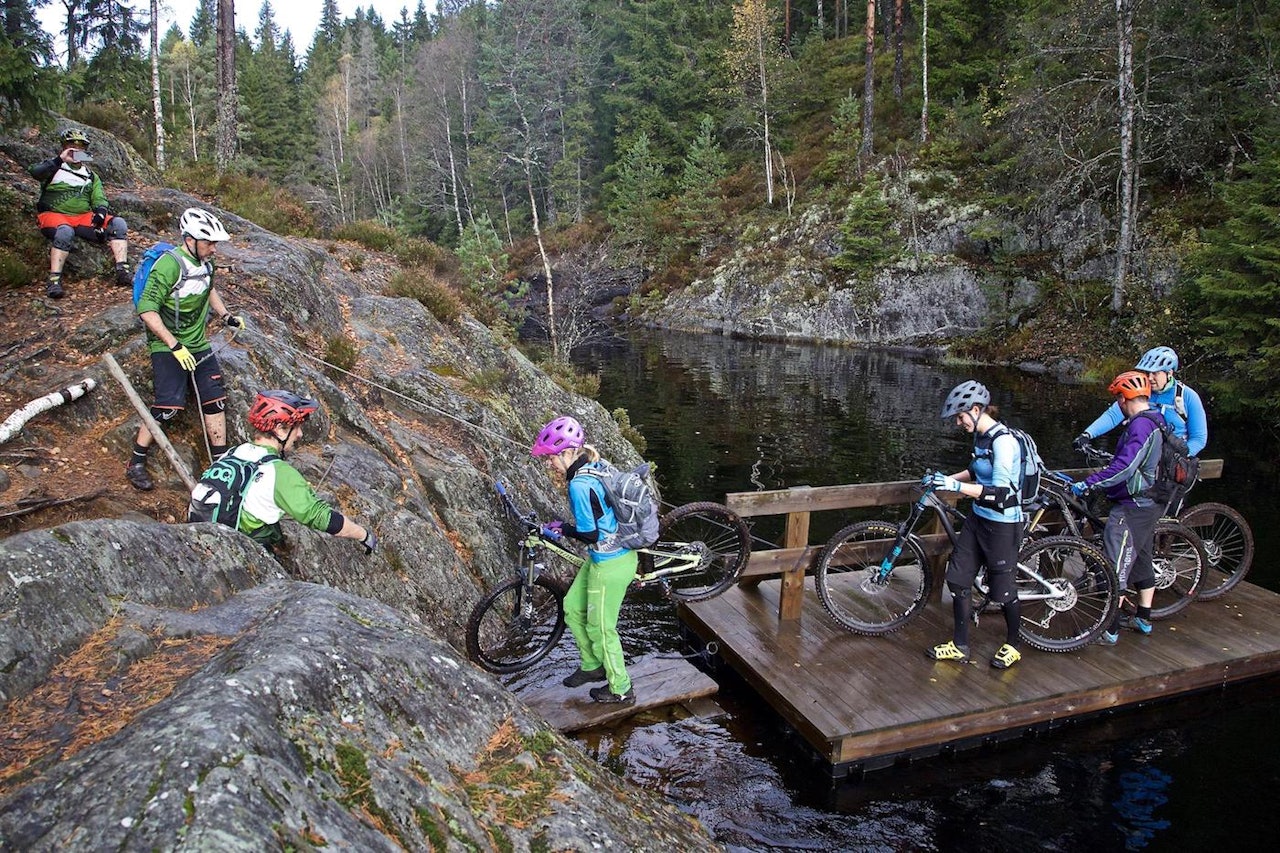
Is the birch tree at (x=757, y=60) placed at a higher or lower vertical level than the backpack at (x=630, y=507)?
higher

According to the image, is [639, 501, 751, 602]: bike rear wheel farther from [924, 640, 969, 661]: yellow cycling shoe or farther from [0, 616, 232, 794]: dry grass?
[0, 616, 232, 794]: dry grass

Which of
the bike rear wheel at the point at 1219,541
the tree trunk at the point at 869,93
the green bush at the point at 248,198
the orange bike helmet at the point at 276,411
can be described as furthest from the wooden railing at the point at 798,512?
the tree trunk at the point at 869,93

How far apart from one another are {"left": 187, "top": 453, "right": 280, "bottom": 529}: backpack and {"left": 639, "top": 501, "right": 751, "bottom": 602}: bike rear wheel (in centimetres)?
473

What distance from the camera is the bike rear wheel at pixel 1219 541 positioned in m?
10.1

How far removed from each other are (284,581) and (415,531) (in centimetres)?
371

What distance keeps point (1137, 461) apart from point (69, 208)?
1329 centimetres

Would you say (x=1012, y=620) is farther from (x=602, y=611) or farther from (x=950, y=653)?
(x=602, y=611)

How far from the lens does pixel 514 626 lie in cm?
863

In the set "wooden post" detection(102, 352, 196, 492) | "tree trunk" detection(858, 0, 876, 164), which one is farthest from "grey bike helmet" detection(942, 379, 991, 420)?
"tree trunk" detection(858, 0, 876, 164)

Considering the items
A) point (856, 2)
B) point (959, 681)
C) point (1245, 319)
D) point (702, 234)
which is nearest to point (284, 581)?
point (959, 681)

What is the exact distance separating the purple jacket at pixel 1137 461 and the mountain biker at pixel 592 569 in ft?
18.3

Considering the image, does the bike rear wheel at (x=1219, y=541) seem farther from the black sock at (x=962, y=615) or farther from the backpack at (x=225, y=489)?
the backpack at (x=225, y=489)

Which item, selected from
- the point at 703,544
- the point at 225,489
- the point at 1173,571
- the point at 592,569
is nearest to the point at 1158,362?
the point at 1173,571

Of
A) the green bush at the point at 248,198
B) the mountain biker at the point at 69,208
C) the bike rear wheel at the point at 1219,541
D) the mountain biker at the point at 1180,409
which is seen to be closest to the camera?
the mountain biker at the point at 1180,409
